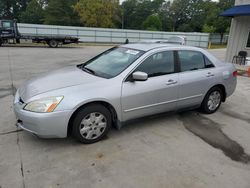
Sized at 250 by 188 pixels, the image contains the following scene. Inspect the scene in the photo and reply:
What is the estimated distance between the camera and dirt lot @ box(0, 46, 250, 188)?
241 centimetres

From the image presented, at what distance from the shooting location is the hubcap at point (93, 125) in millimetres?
2992

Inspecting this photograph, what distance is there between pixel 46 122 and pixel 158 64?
2.05 meters

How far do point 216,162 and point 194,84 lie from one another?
1.57m

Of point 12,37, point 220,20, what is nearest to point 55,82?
point 12,37

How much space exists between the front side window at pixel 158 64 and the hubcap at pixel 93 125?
996mm

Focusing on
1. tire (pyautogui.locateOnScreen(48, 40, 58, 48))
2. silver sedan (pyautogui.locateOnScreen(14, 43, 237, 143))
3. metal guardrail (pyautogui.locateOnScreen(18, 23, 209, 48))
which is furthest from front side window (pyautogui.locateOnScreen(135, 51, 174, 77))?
metal guardrail (pyautogui.locateOnScreen(18, 23, 209, 48))

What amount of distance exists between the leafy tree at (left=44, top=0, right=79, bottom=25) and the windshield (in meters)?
48.1

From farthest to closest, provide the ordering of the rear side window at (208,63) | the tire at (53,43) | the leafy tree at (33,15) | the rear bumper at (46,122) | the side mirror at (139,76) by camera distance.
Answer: the leafy tree at (33,15) → the tire at (53,43) → the rear side window at (208,63) → the side mirror at (139,76) → the rear bumper at (46,122)

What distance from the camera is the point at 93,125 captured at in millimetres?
3062

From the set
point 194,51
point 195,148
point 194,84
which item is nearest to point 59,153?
point 195,148

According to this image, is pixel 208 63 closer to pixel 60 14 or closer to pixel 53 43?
pixel 53 43

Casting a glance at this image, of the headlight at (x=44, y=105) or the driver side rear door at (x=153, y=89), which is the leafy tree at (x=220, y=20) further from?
the headlight at (x=44, y=105)

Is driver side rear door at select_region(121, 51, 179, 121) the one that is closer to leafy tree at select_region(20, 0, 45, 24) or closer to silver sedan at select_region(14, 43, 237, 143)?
silver sedan at select_region(14, 43, 237, 143)

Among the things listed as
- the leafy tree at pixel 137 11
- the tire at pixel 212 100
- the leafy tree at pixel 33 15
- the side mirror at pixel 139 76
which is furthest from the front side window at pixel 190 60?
the leafy tree at pixel 137 11
